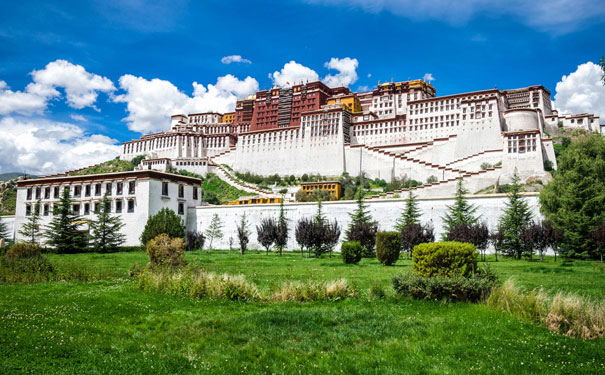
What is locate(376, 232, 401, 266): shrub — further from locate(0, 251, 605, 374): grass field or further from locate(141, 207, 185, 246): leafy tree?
locate(141, 207, 185, 246): leafy tree

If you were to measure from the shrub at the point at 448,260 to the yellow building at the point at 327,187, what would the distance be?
50.0m

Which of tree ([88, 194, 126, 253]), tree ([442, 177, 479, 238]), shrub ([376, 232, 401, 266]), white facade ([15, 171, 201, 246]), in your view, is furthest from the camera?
white facade ([15, 171, 201, 246])

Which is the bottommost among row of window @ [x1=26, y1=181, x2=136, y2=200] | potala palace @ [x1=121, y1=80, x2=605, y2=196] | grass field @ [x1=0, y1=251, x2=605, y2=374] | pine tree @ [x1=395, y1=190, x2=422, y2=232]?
grass field @ [x1=0, y1=251, x2=605, y2=374]

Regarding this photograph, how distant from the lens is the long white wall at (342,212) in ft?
102

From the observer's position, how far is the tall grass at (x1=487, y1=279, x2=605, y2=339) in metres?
6.82

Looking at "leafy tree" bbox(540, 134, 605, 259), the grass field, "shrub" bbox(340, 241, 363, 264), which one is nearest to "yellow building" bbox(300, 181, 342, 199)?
"leafy tree" bbox(540, 134, 605, 259)

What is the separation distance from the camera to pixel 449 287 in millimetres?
9336

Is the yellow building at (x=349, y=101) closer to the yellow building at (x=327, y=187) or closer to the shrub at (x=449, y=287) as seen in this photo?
the yellow building at (x=327, y=187)

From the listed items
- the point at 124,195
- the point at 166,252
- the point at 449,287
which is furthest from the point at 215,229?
the point at 449,287

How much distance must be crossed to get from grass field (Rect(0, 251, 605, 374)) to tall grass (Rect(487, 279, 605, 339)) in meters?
0.27

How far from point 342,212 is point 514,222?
517 inches

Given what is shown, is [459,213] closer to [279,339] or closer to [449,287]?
[449,287]

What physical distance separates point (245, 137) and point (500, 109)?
157ft

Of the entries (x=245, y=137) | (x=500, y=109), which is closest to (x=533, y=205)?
(x=500, y=109)
